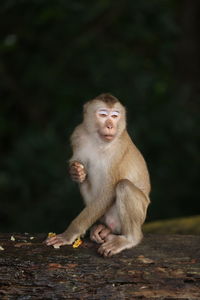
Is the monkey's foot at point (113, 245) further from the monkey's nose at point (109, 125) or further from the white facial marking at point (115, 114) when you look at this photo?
the white facial marking at point (115, 114)

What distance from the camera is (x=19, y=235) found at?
20.9ft

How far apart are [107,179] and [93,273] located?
1296 millimetres

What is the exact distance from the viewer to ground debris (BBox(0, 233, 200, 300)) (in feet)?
16.9

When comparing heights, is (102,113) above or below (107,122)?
above

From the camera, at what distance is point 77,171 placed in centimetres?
640

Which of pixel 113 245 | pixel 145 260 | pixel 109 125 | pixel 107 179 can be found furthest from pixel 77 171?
pixel 145 260

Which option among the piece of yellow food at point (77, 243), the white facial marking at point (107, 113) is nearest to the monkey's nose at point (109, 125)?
the white facial marking at point (107, 113)

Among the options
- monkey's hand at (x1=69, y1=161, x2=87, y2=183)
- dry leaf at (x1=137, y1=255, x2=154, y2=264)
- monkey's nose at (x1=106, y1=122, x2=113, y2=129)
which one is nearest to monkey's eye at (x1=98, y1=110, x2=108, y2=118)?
monkey's nose at (x1=106, y1=122, x2=113, y2=129)

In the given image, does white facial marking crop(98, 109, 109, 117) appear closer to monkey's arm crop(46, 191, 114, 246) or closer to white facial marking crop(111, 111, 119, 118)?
white facial marking crop(111, 111, 119, 118)

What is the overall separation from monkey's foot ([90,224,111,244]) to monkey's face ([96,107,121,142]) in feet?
3.30

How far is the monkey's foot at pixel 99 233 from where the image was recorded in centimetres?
627

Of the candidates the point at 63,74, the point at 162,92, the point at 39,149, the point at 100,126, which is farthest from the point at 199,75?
the point at 100,126

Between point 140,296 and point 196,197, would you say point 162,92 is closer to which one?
point 196,197

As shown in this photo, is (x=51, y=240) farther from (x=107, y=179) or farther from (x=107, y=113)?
(x=107, y=113)
